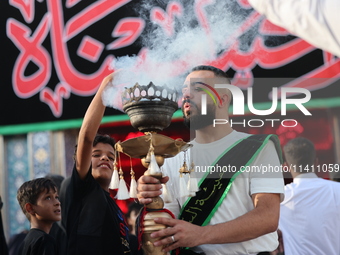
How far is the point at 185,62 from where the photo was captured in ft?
8.80

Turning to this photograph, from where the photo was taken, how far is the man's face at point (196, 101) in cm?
243

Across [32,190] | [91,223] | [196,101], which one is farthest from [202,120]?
[32,190]

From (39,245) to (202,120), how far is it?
1.23 m

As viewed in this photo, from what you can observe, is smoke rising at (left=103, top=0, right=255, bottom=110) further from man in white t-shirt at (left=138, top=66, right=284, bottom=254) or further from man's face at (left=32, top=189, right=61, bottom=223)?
man's face at (left=32, top=189, right=61, bottom=223)

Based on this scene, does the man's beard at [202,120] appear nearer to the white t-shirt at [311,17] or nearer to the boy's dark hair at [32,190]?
the white t-shirt at [311,17]

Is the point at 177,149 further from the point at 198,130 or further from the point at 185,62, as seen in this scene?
the point at 185,62

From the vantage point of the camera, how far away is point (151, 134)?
2.24 m

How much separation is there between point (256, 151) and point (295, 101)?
228 centimetres

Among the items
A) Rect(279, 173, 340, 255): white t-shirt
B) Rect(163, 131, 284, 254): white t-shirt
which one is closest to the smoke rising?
Rect(163, 131, 284, 254): white t-shirt

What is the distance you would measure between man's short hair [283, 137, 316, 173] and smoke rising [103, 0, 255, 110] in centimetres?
107

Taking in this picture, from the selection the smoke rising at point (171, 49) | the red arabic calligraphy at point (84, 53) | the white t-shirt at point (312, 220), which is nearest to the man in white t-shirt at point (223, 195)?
the smoke rising at point (171, 49)

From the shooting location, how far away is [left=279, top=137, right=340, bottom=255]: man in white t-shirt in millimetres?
3592

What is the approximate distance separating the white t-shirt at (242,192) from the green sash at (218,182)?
2cm

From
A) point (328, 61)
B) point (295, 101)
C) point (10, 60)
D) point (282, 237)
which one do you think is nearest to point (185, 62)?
point (282, 237)
